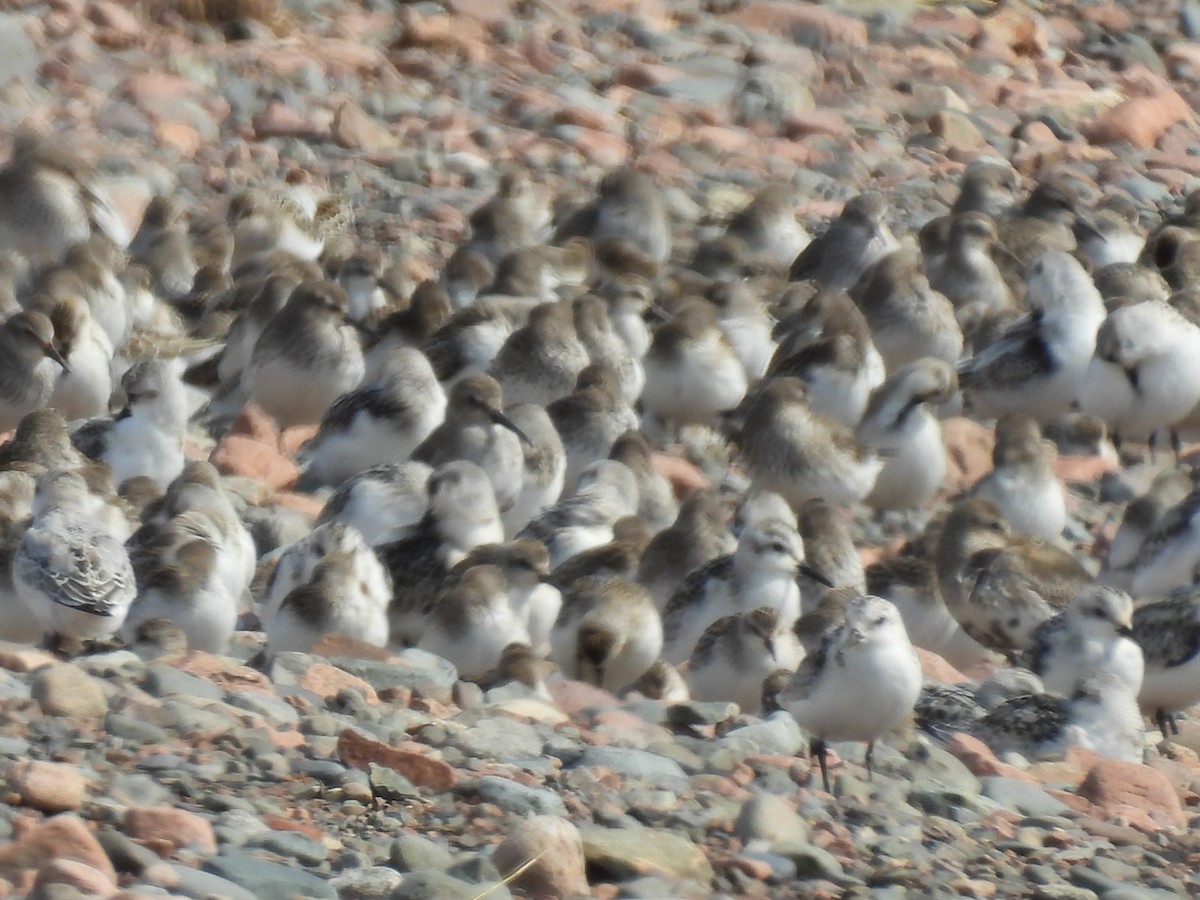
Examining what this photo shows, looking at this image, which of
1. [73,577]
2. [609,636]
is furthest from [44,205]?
[73,577]

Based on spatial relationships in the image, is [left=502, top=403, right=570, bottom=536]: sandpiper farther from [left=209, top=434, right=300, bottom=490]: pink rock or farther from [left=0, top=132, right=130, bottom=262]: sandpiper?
[left=0, top=132, right=130, bottom=262]: sandpiper

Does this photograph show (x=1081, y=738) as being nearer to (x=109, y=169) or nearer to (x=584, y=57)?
(x=109, y=169)

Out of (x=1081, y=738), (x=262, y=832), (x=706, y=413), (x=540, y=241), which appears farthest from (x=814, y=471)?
(x=262, y=832)

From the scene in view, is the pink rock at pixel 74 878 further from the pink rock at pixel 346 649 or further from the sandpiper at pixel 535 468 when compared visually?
the sandpiper at pixel 535 468

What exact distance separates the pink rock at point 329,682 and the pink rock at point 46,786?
187 centimetres

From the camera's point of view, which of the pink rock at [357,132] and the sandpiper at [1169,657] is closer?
the sandpiper at [1169,657]

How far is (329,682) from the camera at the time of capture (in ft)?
27.6

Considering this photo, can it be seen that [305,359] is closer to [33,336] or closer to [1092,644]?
[33,336]

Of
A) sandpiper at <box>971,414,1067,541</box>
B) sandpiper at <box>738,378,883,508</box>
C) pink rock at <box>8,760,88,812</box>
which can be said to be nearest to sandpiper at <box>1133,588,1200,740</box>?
sandpiper at <box>971,414,1067,541</box>

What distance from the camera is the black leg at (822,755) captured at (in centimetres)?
802

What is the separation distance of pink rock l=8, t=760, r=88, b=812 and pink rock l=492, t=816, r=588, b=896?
3.34 ft

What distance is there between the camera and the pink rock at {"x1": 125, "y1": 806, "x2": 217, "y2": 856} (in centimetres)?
616

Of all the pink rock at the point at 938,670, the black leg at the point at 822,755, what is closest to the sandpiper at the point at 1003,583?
the pink rock at the point at 938,670

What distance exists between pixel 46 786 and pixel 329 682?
7.23 ft
